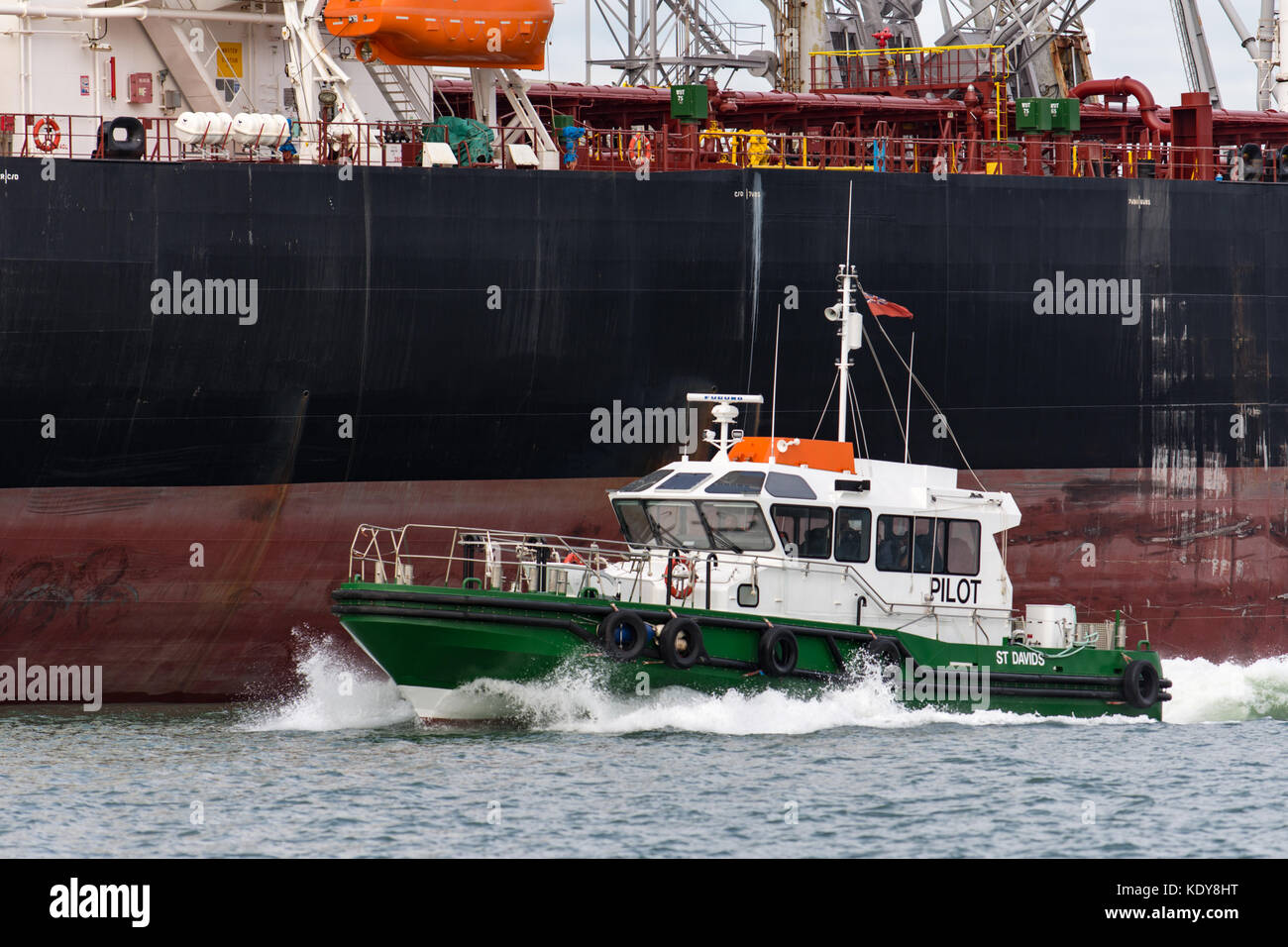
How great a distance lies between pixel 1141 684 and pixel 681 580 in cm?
578

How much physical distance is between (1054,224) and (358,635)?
12.2 metres

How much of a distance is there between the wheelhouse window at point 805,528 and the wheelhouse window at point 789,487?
0.37 ft

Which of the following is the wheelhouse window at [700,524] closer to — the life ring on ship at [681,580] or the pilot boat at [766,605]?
the pilot boat at [766,605]

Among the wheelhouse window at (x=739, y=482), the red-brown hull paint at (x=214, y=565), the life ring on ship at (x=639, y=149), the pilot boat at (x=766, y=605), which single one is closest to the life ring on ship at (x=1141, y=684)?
the pilot boat at (x=766, y=605)

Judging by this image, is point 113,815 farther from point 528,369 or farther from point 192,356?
point 528,369

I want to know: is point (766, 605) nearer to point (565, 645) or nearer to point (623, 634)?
point (623, 634)

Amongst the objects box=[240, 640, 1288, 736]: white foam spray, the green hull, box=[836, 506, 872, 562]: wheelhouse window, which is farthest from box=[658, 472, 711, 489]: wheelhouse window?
box=[240, 640, 1288, 736]: white foam spray

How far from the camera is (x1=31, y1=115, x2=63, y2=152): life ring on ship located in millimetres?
20594

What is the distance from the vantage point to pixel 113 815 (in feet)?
47.2

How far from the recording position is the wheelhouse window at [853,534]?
19.0 meters

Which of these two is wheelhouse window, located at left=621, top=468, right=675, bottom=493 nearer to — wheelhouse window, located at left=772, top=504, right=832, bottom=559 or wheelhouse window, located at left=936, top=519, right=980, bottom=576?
wheelhouse window, located at left=772, top=504, right=832, bottom=559

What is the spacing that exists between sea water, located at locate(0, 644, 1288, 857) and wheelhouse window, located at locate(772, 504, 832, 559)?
1508mm

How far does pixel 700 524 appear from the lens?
62.1 feet

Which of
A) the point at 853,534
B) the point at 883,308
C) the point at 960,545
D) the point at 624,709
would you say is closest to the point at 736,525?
the point at 853,534
